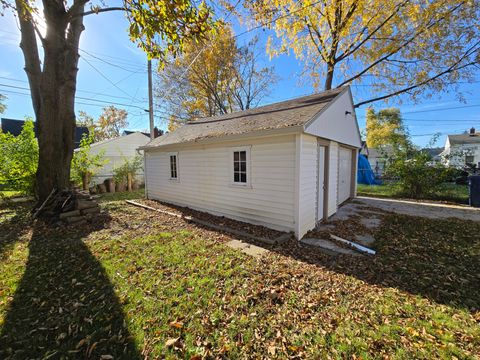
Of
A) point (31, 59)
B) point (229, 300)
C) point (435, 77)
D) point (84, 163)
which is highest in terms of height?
point (435, 77)

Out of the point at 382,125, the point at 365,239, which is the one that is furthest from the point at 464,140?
the point at 365,239

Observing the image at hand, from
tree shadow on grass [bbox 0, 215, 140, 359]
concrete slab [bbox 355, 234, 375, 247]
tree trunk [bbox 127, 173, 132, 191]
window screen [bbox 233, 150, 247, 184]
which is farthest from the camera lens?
tree trunk [bbox 127, 173, 132, 191]

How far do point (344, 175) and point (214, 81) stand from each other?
13508 millimetres

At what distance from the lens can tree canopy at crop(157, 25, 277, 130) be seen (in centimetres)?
1689

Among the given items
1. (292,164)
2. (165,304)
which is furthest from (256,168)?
(165,304)

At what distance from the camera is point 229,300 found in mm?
2762

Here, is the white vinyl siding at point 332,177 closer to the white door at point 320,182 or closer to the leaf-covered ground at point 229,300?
the white door at point 320,182

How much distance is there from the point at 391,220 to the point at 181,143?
7.39 m

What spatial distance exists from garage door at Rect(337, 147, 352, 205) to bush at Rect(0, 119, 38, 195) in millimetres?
12365

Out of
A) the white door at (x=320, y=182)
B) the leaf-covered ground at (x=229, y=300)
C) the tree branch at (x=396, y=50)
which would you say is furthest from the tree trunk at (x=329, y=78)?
the leaf-covered ground at (x=229, y=300)

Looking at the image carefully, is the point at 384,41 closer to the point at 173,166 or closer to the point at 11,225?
the point at 173,166

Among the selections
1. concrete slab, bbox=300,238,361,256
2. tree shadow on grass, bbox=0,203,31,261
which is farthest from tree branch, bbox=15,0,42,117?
concrete slab, bbox=300,238,361,256

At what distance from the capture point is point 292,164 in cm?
495

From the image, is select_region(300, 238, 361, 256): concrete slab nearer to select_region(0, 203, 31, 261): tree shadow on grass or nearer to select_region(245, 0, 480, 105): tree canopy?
select_region(0, 203, 31, 261): tree shadow on grass
